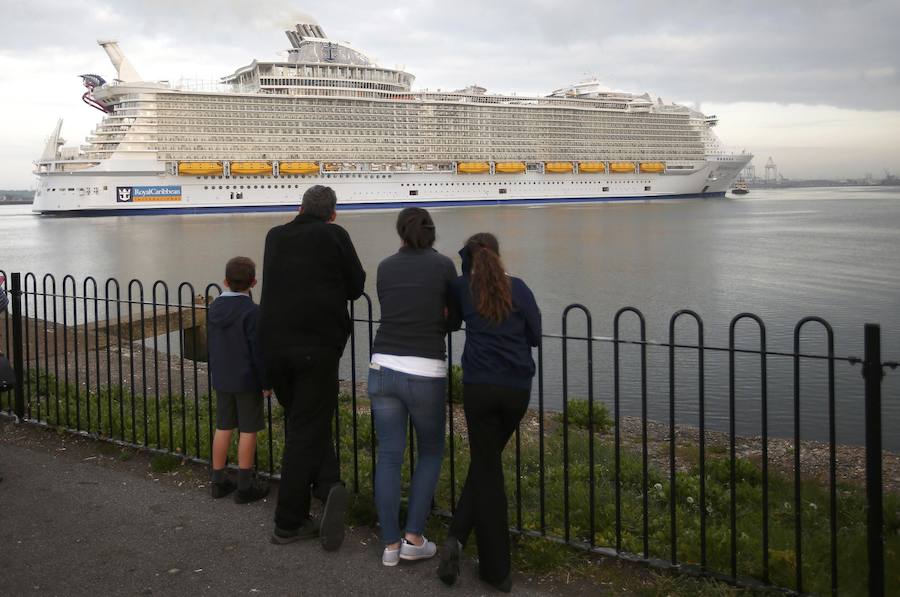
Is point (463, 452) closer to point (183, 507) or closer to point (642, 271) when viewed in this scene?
point (183, 507)

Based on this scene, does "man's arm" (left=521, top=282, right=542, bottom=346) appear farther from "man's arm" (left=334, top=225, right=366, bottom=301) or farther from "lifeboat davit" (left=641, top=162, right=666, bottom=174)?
"lifeboat davit" (left=641, top=162, right=666, bottom=174)

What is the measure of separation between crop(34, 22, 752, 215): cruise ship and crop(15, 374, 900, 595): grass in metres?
66.3

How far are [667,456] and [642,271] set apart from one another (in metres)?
19.6

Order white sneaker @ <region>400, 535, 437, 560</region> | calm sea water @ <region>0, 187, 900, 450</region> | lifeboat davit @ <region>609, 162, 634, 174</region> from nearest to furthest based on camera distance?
white sneaker @ <region>400, 535, 437, 560</region>, calm sea water @ <region>0, 187, 900, 450</region>, lifeboat davit @ <region>609, 162, 634, 174</region>

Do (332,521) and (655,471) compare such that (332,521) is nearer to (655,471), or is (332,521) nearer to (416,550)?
(416,550)

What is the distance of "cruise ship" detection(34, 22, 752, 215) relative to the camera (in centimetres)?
7075

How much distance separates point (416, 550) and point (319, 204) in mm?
1693

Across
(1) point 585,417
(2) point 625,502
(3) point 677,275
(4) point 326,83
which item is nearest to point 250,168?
(4) point 326,83

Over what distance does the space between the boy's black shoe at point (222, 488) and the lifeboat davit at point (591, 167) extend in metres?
90.0

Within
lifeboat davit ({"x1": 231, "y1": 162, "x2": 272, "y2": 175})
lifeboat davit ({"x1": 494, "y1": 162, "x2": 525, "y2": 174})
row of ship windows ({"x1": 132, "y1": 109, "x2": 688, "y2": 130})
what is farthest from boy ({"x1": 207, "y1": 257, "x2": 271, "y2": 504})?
lifeboat davit ({"x1": 494, "y1": 162, "x2": 525, "y2": 174})

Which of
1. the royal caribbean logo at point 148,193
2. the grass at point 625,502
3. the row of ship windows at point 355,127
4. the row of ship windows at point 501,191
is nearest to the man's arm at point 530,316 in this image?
the grass at point 625,502

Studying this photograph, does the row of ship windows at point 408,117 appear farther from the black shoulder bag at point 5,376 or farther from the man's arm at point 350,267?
the man's arm at point 350,267

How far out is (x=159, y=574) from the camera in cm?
393

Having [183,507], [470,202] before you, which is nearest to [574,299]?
[183,507]
